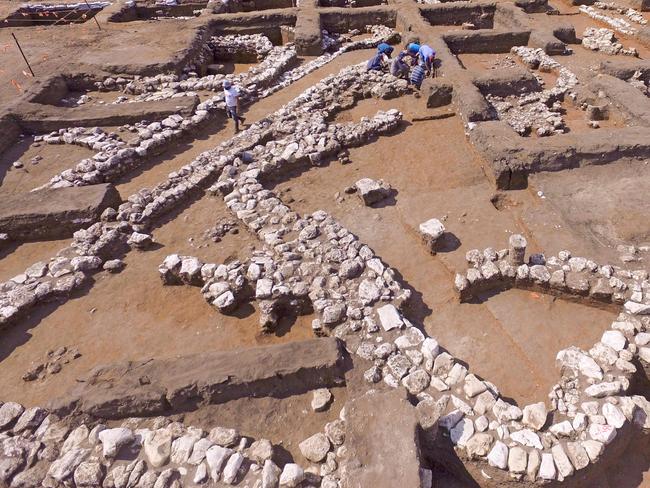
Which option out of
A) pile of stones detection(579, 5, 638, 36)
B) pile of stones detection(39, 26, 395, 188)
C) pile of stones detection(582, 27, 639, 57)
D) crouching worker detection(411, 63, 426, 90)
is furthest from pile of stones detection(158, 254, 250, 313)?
pile of stones detection(579, 5, 638, 36)

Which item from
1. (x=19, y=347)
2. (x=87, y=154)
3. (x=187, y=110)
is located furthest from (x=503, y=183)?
(x=87, y=154)

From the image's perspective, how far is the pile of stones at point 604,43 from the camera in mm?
12875

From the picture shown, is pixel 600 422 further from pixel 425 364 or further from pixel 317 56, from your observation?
pixel 317 56

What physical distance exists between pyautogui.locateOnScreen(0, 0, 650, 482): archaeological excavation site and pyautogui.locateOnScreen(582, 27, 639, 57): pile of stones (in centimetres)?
9

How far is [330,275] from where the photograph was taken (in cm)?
599

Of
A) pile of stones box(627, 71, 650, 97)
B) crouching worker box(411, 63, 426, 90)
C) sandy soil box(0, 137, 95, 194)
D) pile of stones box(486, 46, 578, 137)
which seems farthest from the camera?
crouching worker box(411, 63, 426, 90)

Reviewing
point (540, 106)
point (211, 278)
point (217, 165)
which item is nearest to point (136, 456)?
point (211, 278)

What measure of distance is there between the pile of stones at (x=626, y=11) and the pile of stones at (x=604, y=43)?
307 centimetres

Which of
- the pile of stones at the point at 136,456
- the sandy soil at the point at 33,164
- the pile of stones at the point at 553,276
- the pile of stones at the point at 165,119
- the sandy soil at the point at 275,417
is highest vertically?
the pile of stones at the point at 165,119

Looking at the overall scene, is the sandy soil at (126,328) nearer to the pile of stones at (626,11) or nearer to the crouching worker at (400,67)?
the crouching worker at (400,67)

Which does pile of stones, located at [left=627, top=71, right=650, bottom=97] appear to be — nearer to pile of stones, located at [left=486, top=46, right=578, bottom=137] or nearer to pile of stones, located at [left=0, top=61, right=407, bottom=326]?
pile of stones, located at [left=486, top=46, right=578, bottom=137]

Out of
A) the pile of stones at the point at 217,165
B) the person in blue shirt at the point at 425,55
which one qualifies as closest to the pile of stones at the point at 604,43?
the person in blue shirt at the point at 425,55

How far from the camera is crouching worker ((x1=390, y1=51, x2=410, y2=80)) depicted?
11.6 m

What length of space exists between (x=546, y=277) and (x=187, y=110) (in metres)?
9.11
